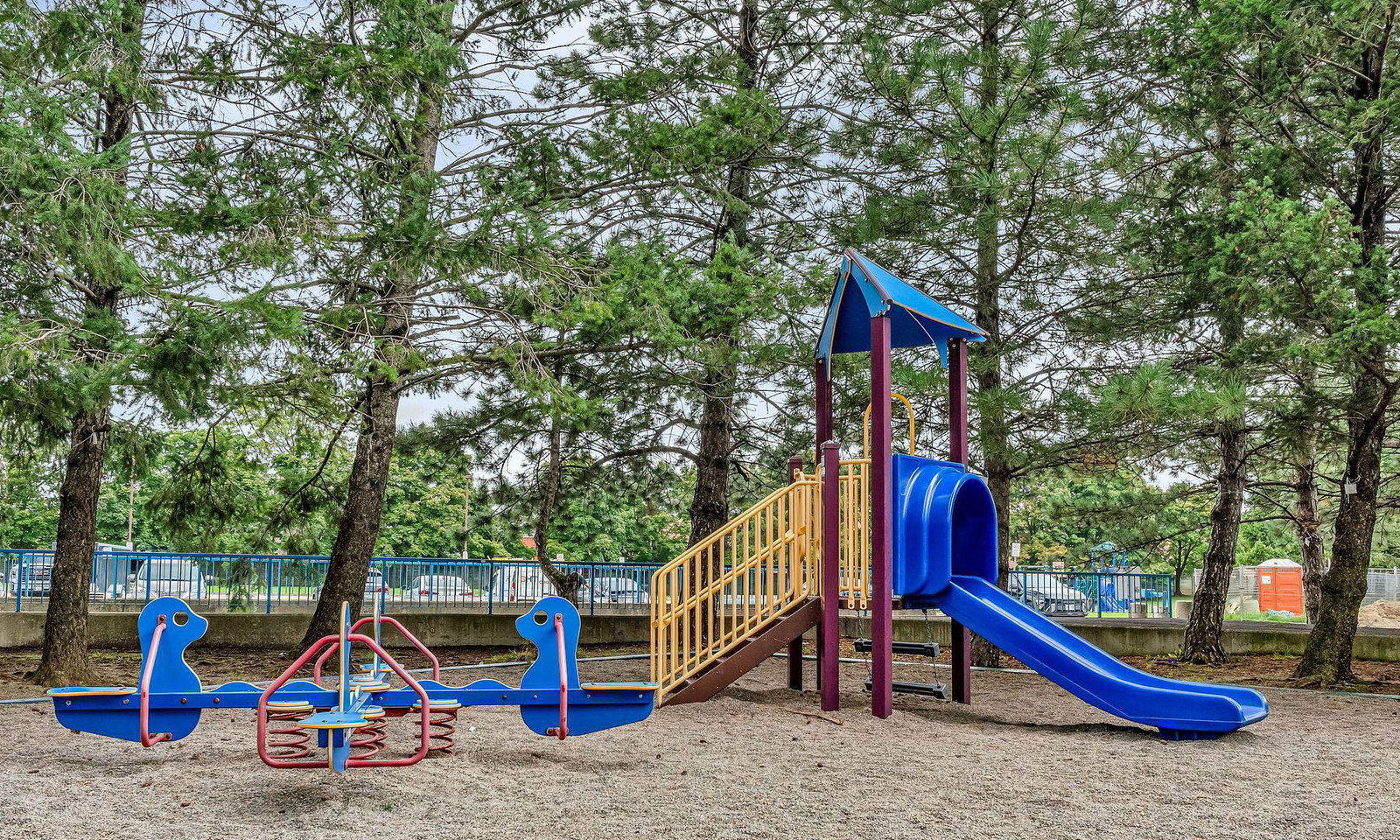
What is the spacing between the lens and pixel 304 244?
8609mm

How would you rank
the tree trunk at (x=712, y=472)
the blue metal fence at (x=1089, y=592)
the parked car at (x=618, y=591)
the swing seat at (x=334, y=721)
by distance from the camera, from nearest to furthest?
the swing seat at (x=334, y=721)
the tree trunk at (x=712, y=472)
the parked car at (x=618, y=591)
the blue metal fence at (x=1089, y=592)

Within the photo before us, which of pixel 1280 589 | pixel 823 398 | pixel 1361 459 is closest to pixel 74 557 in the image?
pixel 823 398

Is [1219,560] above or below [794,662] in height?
above

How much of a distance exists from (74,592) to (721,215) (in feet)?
26.1

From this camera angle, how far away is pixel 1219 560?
13.1 m

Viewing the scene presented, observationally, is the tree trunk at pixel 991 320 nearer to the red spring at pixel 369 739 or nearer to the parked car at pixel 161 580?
the red spring at pixel 369 739

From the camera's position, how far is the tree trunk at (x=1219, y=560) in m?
12.9

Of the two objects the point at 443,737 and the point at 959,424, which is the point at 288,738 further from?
the point at 959,424

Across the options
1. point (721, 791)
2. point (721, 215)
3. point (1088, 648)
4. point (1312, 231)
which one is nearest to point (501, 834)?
point (721, 791)

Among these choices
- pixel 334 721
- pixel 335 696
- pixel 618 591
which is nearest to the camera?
pixel 334 721

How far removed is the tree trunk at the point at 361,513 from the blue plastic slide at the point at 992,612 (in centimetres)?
602

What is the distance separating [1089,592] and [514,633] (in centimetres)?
978

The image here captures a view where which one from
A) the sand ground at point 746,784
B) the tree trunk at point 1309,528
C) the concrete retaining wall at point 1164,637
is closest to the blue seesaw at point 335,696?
the sand ground at point 746,784

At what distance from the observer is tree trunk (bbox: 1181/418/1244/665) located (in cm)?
1293
